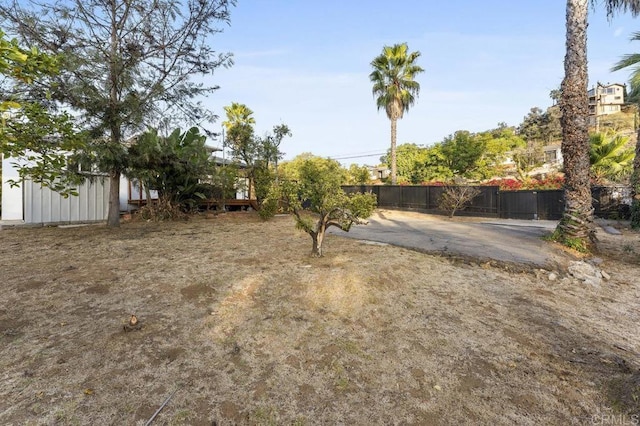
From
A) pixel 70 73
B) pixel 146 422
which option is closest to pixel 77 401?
pixel 146 422

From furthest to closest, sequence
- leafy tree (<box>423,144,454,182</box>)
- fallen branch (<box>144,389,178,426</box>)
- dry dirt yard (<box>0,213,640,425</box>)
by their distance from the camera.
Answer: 1. leafy tree (<box>423,144,454,182</box>)
2. dry dirt yard (<box>0,213,640,425</box>)
3. fallen branch (<box>144,389,178,426</box>)

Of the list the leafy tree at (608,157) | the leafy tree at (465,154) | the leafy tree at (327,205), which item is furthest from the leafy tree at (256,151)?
the leafy tree at (465,154)

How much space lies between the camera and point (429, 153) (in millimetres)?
27266

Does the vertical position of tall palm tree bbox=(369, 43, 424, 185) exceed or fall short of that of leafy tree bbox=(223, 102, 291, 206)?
it exceeds it

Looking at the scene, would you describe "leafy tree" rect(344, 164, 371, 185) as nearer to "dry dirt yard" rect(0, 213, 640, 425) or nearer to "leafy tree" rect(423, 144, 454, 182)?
"leafy tree" rect(423, 144, 454, 182)

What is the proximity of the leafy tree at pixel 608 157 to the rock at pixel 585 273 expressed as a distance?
1099 centimetres

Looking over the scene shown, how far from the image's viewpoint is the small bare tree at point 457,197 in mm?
15180

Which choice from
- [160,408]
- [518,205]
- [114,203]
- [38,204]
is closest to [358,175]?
[518,205]

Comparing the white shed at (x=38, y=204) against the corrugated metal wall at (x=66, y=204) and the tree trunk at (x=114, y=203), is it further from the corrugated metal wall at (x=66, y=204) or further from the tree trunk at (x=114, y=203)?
the tree trunk at (x=114, y=203)

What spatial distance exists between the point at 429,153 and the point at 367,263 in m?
24.5

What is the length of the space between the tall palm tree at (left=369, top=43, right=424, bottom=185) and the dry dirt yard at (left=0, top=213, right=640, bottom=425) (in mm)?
17631

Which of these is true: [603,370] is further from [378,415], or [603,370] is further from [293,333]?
[293,333]

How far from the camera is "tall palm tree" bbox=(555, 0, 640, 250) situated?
7.36m

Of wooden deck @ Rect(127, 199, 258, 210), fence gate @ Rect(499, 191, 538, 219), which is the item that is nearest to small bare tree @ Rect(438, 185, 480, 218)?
fence gate @ Rect(499, 191, 538, 219)
